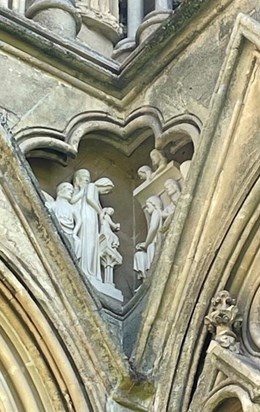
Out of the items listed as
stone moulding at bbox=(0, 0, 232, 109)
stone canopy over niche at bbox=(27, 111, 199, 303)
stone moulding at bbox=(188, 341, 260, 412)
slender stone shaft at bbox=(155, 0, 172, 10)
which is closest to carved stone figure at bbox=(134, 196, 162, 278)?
stone canopy over niche at bbox=(27, 111, 199, 303)

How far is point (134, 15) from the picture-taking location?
952 cm

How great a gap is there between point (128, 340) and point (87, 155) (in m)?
1.43

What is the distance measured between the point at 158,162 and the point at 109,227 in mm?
471

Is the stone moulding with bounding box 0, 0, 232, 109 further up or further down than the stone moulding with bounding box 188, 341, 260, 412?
further up

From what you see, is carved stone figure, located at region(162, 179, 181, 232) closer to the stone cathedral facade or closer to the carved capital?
the stone cathedral facade

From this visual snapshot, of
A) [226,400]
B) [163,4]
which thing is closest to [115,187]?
[163,4]

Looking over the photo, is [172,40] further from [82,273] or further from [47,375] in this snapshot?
[47,375]

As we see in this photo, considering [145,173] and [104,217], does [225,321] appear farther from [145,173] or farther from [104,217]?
[145,173]

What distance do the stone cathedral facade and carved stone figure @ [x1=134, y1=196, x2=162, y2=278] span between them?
11 millimetres

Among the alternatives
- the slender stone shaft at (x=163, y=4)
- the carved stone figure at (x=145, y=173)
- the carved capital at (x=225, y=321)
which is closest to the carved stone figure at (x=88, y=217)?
the carved stone figure at (x=145, y=173)

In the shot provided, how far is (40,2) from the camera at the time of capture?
857 centimetres

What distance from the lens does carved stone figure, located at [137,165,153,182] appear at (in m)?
7.78

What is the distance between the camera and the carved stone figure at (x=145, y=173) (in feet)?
25.5

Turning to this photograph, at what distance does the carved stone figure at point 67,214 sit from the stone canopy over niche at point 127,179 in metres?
0.04
